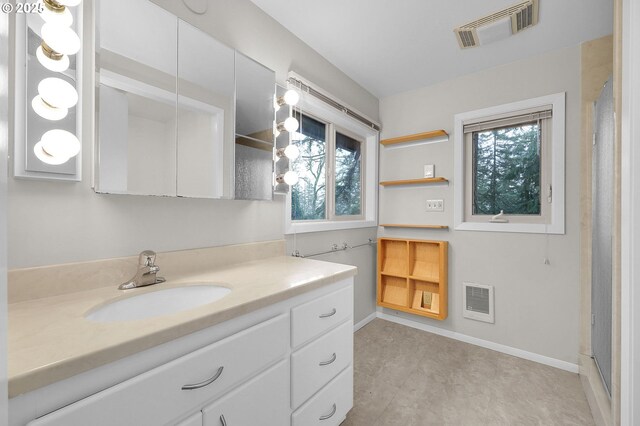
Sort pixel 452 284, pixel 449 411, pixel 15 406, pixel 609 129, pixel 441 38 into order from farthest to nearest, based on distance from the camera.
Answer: pixel 452 284 → pixel 441 38 → pixel 449 411 → pixel 609 129 → pixel 15 406

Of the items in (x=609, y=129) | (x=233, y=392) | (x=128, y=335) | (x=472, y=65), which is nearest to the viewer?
(x=128, y=335)

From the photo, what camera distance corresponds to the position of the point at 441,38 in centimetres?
190

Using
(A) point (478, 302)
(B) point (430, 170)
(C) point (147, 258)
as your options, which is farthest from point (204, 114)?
(A) point (478, 302)

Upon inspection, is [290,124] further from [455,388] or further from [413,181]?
[455,388]

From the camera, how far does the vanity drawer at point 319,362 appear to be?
1071mm

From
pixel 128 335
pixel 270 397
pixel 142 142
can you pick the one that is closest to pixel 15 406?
pixel 128 335

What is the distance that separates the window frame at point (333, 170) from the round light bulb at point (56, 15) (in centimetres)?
124

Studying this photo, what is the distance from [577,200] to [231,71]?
2.49 metres

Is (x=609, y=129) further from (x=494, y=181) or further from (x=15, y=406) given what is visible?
(x=15, y=406)

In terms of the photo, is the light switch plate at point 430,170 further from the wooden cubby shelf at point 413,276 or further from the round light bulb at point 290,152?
the round light bulb at point 290,152

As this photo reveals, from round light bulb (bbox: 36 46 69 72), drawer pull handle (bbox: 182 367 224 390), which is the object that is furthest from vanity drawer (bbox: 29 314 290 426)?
round light bulb (bbox: 36 46 69 72)

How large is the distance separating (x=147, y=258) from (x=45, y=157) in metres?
0.47

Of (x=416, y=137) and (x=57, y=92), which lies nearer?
(x=57, y=92)

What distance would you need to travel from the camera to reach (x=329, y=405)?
125cm
